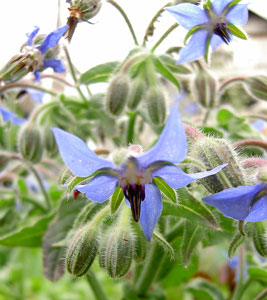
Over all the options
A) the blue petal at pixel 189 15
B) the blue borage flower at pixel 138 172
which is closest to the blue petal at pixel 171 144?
the blue borage flower at pixel 138 172

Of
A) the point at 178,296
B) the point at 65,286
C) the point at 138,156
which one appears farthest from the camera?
the point at 65,286

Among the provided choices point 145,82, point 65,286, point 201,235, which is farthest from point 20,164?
point 65,286

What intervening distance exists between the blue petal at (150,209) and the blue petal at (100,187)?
0.14 ft

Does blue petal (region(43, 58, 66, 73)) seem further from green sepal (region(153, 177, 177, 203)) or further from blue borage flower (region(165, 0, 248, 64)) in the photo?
green sepal (region(153, 177, 177, 203))

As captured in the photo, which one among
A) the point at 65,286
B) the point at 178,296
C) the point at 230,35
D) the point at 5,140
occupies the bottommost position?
the point at 65,286

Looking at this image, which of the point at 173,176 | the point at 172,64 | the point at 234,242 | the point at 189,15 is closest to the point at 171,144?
the point at 173,176

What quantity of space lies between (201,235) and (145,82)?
0.97 feet

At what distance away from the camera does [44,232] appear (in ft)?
2.51

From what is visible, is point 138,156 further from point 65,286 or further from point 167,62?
point 65,286

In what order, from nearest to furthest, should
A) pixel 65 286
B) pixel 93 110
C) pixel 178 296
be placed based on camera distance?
pixel 93 110
pixel 178 296
pixel 65 286

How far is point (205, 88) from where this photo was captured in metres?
0.83

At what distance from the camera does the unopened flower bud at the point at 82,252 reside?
489mm

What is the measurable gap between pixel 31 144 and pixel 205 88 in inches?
13.7

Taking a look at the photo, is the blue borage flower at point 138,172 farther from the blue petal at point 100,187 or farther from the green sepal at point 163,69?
the green sepal at point 163,69
